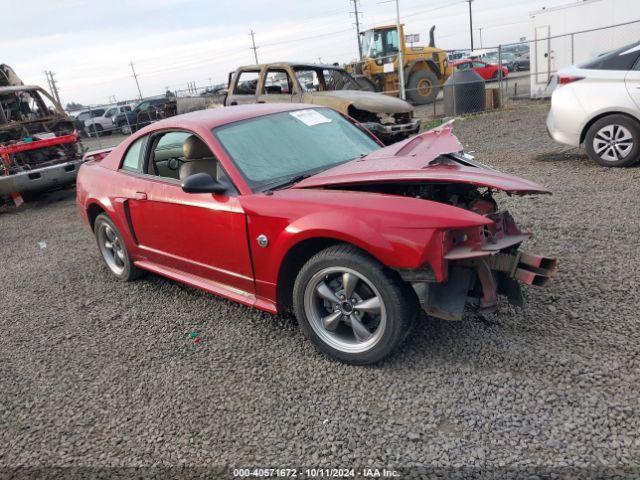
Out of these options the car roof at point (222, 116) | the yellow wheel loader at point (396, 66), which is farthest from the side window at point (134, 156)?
the yellow wheel loader at point (396, 66)

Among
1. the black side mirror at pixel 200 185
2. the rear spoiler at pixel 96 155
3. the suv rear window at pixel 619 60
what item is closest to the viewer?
the black side mirror at pixel 200 185

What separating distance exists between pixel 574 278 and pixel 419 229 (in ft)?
6.06

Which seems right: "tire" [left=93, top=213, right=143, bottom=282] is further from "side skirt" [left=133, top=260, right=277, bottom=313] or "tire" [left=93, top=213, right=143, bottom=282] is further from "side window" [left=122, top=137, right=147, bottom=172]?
"side window" [left=122, top=137, right=147, bottom=172]

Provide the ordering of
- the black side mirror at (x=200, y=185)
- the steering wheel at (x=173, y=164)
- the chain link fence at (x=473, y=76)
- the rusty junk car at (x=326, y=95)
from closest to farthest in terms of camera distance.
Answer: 1. the black side mirror at (x=200, y=185)
2. the steering wheel at (x=173, y=164)
3. the rusty junk car at (x=326, y=95)
4. the chain link fence at (x=473, y=76)

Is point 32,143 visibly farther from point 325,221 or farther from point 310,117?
point 325,221

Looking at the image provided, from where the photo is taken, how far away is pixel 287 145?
142 inches

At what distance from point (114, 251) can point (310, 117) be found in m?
2.37

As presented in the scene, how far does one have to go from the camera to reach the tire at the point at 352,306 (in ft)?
8.75

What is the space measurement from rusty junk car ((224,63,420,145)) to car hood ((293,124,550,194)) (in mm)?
5273

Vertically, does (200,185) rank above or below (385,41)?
below

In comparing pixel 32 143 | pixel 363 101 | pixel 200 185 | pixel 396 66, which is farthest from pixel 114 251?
pixel 396 66

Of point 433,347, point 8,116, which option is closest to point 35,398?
point 433,347

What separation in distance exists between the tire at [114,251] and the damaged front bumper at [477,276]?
2.91 meters

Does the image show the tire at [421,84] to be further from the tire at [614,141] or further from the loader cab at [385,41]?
the tire at [614,141]
